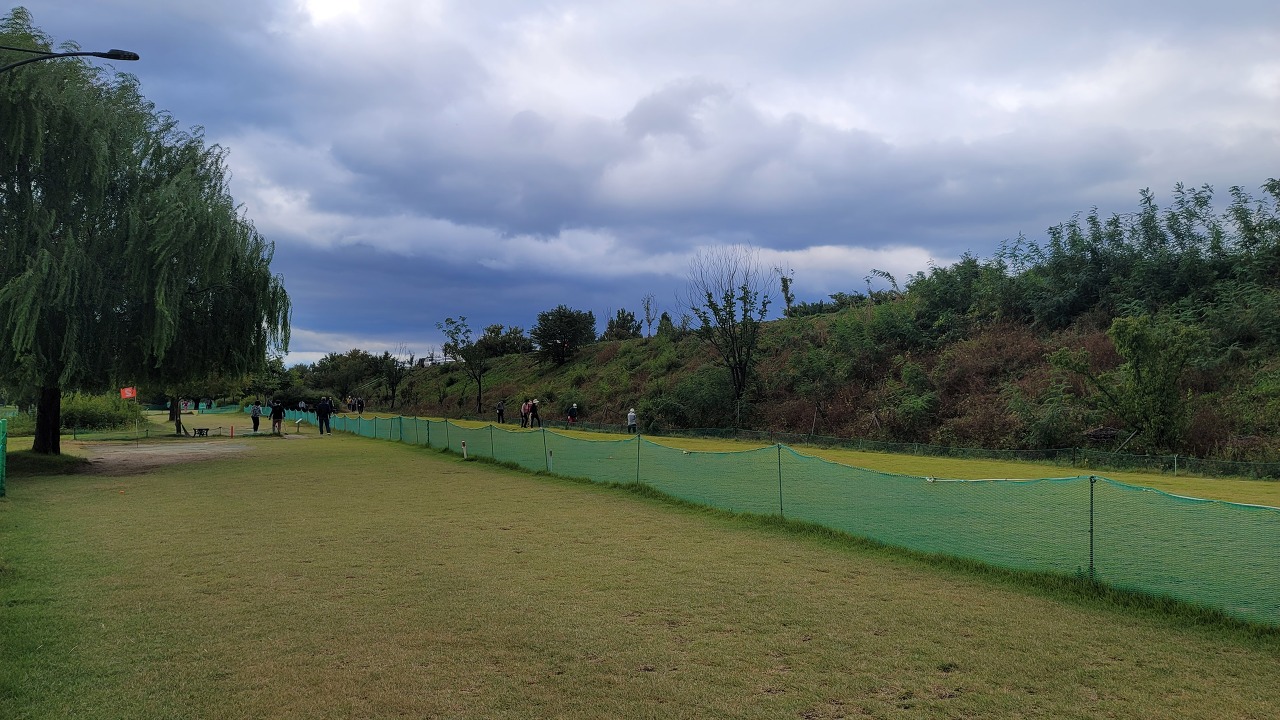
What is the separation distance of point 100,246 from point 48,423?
5.56 m

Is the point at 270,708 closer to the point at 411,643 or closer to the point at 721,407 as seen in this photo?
the point at 411,643

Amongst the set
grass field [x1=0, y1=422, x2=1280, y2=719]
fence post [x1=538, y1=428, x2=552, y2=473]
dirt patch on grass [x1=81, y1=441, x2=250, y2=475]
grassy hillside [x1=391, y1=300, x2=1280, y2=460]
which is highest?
grassy hillside [x1=391, y1=300, x2=1280, y2=460]

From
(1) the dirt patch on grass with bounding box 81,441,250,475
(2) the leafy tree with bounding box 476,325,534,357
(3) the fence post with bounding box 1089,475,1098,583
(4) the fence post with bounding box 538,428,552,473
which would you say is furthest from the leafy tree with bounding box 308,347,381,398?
(3) the fence post with bounding box 1089,475,1098,583

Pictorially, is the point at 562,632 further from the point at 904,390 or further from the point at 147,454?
the point at 904,390

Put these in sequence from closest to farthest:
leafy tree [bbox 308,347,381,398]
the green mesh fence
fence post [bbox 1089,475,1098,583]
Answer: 1. the green mesh fence
2. fence post [bbox 1089,475,1098,583]
3. leafy tree [bbox 308,347,381,398]

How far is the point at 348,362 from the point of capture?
83500 mm

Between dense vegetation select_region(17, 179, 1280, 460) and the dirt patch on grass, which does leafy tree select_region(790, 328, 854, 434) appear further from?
the dirt patch on grass

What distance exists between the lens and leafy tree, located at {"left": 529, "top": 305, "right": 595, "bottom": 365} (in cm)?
6256

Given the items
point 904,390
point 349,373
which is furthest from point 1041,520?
point 349,373

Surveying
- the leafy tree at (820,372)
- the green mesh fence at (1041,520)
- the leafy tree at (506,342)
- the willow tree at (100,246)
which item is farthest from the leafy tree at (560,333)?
the green mesh fence at (1041,520)

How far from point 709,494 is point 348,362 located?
78522 mm

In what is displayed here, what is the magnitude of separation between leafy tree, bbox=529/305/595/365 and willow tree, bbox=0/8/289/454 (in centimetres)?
4086

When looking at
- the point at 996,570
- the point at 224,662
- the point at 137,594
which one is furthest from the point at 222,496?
the point at 996,570

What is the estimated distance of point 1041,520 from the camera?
800 centimetres
